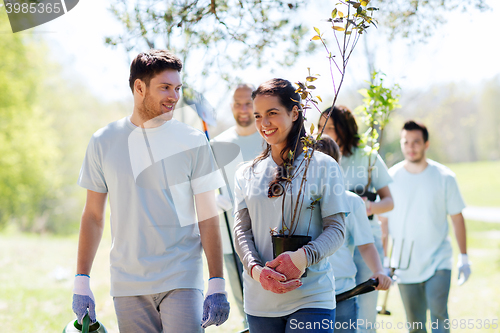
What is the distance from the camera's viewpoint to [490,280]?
315 inches

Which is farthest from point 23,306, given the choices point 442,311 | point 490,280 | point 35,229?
point 35,229

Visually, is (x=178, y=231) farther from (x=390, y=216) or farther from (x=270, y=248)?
(x=390, y=216)

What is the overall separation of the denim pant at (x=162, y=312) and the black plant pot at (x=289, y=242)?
1.86 ft

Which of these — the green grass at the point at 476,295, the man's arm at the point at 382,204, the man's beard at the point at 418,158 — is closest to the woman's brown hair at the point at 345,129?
the man's arm at the point at 382,204

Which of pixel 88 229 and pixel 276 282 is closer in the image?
pixel 276 282

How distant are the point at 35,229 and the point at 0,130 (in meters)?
7.39

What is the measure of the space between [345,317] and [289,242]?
1.15m

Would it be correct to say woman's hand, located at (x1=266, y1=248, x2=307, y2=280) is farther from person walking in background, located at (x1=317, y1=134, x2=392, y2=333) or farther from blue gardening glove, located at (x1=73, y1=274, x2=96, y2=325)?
blue gardening glove, located at (x1=73, y1=274, x2=96, y2=325)

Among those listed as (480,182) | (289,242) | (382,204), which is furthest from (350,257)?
(480,182)

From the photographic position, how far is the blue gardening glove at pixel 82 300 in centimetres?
212

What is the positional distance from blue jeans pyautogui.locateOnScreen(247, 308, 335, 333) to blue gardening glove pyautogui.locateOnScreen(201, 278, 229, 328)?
201 mm

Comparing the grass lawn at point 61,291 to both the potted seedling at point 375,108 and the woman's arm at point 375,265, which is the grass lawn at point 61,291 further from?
the woman's arm at point 375,265

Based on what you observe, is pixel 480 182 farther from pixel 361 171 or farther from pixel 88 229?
pixel 88 229

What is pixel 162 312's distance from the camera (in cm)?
206
